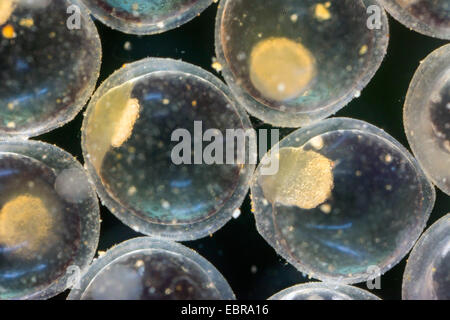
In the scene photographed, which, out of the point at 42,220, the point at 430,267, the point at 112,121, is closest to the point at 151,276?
the point at 42,220

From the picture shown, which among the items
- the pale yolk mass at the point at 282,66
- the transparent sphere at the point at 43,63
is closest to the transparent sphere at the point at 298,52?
the pale yolk mass at the point at 282,66

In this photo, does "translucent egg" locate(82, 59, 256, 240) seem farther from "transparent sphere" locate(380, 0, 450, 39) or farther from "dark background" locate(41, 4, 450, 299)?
"transparent sphere" locate(380, 0, 450, 39)

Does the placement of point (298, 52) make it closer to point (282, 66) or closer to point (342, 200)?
point (282, 66)

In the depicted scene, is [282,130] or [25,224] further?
[282,130]

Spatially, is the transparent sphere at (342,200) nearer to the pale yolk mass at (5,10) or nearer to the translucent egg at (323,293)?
the translucent egg at (323,293)

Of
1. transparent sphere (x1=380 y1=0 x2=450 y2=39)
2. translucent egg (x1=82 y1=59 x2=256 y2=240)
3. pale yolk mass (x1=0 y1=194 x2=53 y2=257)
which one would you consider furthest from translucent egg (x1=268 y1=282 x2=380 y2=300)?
transparent sphere (x1=380 y1=0 x2=450 y2=39)
